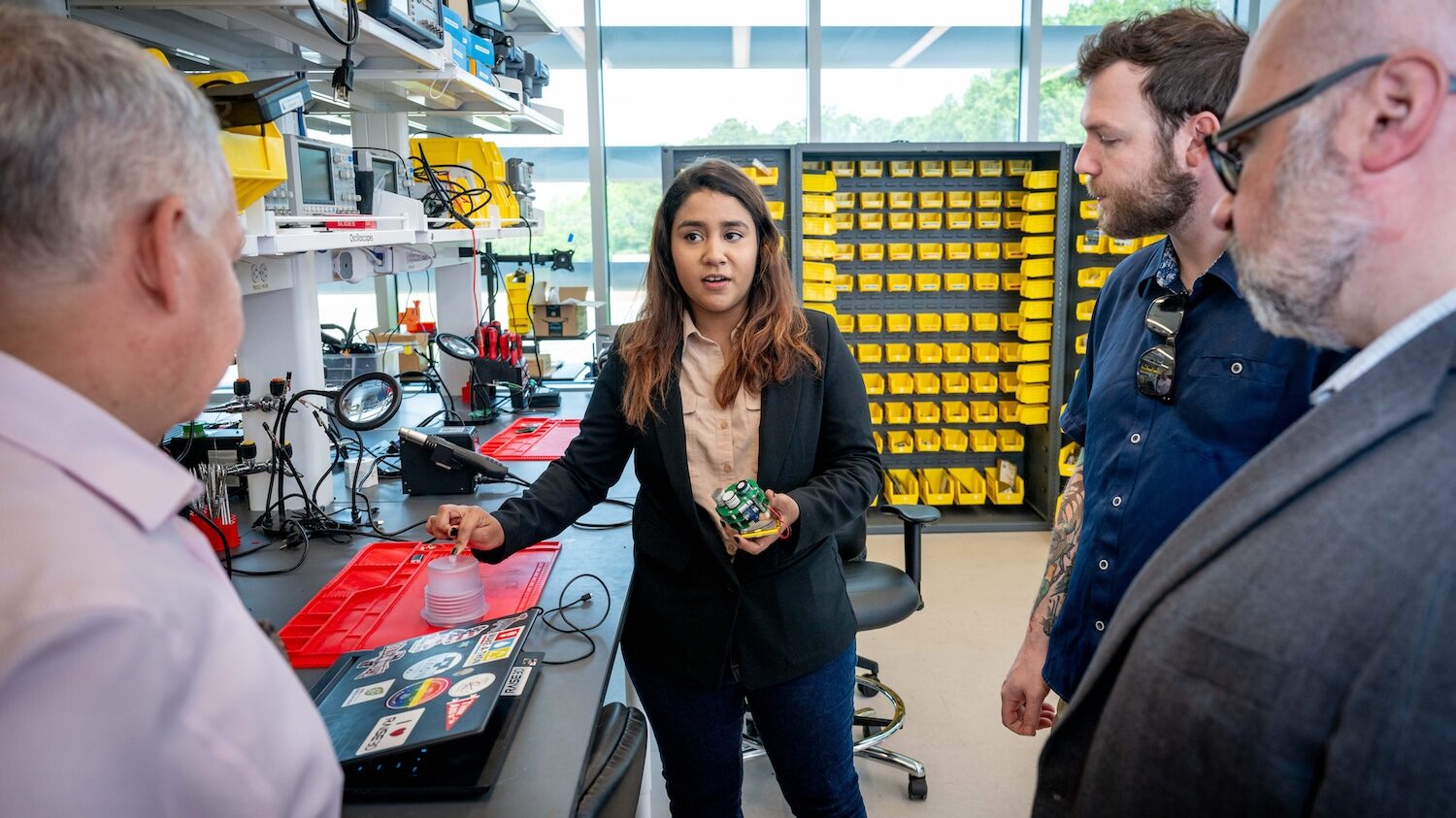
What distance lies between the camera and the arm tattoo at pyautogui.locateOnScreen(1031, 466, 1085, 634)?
155 centimetres

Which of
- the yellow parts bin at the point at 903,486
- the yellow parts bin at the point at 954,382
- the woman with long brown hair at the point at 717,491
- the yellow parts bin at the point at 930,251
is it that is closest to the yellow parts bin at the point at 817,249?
the yellow parts bin at the point at 930,251

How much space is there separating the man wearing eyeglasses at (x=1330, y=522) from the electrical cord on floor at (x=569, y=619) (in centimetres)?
84

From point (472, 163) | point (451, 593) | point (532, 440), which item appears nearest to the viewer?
point (451, 593)

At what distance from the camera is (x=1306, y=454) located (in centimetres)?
66

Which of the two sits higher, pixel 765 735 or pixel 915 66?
pixel 915 66

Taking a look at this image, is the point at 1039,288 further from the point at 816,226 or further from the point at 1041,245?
the point at 816,226

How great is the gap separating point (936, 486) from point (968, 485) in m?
0.16

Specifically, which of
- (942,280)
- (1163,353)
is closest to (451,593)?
(1163,353)

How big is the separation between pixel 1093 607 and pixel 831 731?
510 millimetres

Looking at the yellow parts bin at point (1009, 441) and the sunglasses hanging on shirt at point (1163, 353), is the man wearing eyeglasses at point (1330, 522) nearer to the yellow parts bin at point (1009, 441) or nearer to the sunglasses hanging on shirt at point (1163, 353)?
the sunglasses hanging on shirt at point (1163, 353)

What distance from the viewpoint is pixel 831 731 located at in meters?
1.59

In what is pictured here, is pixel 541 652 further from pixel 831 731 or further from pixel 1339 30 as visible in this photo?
pixel 1339 30

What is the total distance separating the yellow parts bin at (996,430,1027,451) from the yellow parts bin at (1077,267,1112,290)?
0.81 meters

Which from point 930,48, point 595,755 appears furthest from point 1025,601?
point 930,48
